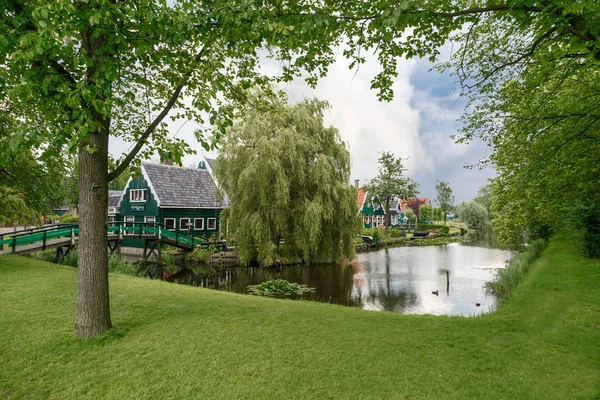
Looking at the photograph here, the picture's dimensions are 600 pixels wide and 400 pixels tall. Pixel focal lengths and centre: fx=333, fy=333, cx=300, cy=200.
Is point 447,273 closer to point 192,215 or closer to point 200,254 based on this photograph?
point 200,254

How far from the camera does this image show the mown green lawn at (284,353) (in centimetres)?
407

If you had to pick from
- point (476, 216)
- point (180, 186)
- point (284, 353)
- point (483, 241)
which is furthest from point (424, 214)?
point (284, 353)

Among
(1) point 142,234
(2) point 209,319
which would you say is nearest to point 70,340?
(2) point 209,319

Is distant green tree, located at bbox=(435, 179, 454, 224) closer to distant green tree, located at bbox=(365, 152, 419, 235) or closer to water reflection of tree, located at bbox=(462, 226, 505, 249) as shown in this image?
water reflection of tree, located at bbox=(462, 226, 505, 249)

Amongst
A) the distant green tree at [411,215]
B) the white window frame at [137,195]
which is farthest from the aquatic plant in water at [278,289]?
the distant green tree at [411,215]

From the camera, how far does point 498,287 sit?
1466cm

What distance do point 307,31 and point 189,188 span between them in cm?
2483

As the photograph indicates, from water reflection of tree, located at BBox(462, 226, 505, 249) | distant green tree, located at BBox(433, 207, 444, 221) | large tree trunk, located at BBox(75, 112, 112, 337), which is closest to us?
large tree trunk, located at BBox(75, 112, 112, 337)

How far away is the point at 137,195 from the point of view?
87.1ft

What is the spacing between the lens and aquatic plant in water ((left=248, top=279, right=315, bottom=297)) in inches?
564

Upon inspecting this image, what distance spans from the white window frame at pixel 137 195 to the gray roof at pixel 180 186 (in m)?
1.51

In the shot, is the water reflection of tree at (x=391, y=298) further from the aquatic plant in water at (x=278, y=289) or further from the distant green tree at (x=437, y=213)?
the distant green tree at (x=437, y=213)

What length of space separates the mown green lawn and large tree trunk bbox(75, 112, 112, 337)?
35 centimetres

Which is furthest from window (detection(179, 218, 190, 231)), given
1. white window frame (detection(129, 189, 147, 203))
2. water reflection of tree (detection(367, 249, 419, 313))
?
water reflection of tree (detection(367, 249, 419, 313))
